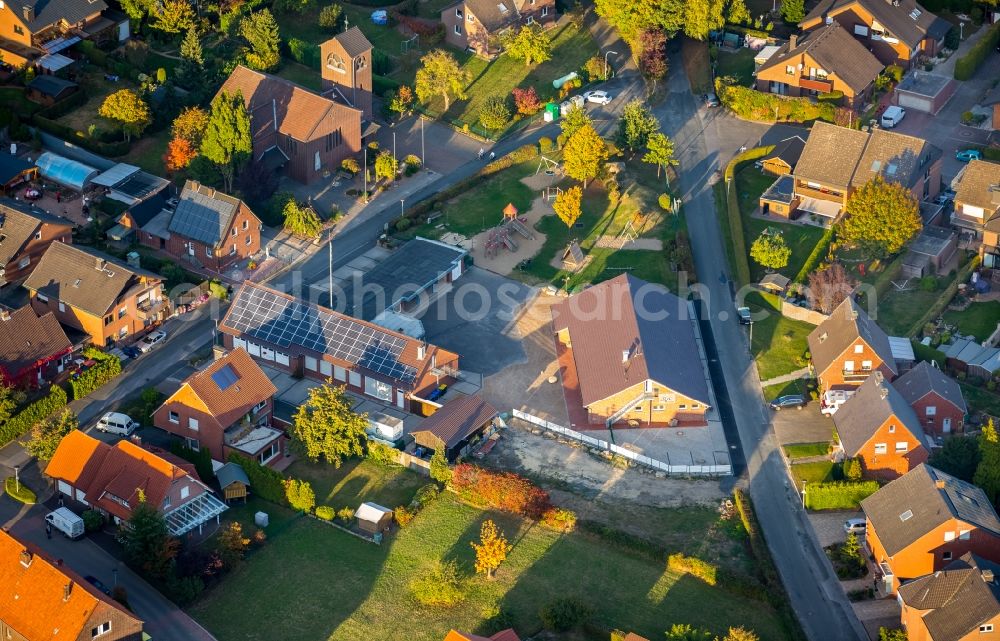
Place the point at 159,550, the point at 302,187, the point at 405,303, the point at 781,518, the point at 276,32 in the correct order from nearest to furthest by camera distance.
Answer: the point at 159,550 → the point at 781,518 → the point at 405,303 → the point at 302,187 → the point at 276,32

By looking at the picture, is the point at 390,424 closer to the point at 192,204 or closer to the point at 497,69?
the point at 192,204

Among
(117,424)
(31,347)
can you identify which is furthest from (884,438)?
(31,347)

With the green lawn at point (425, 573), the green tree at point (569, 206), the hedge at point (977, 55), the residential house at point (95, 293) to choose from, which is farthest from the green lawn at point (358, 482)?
the hedge at point (977, 55)

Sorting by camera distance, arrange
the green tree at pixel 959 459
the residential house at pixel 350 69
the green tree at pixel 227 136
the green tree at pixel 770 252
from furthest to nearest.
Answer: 1. the residential house at pixel 350 69
2. the green tree at pixel 227 136
3. the green tree at pixel 770 252
4. the green tree at pixel 959 459

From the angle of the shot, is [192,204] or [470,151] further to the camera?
[470,151]

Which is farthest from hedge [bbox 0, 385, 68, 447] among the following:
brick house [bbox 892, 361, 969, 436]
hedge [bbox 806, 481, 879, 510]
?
brick house [bbox 892, 361, 969, 436]

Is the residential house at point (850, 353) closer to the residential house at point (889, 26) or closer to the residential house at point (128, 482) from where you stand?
the residential house at point (128, 482)

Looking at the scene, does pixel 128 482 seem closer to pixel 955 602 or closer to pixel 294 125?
pixel 294 125

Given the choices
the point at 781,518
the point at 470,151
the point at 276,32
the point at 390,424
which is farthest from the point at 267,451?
the point at 276,32

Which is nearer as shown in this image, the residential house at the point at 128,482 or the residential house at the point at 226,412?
the residential house at the point at 128,482
